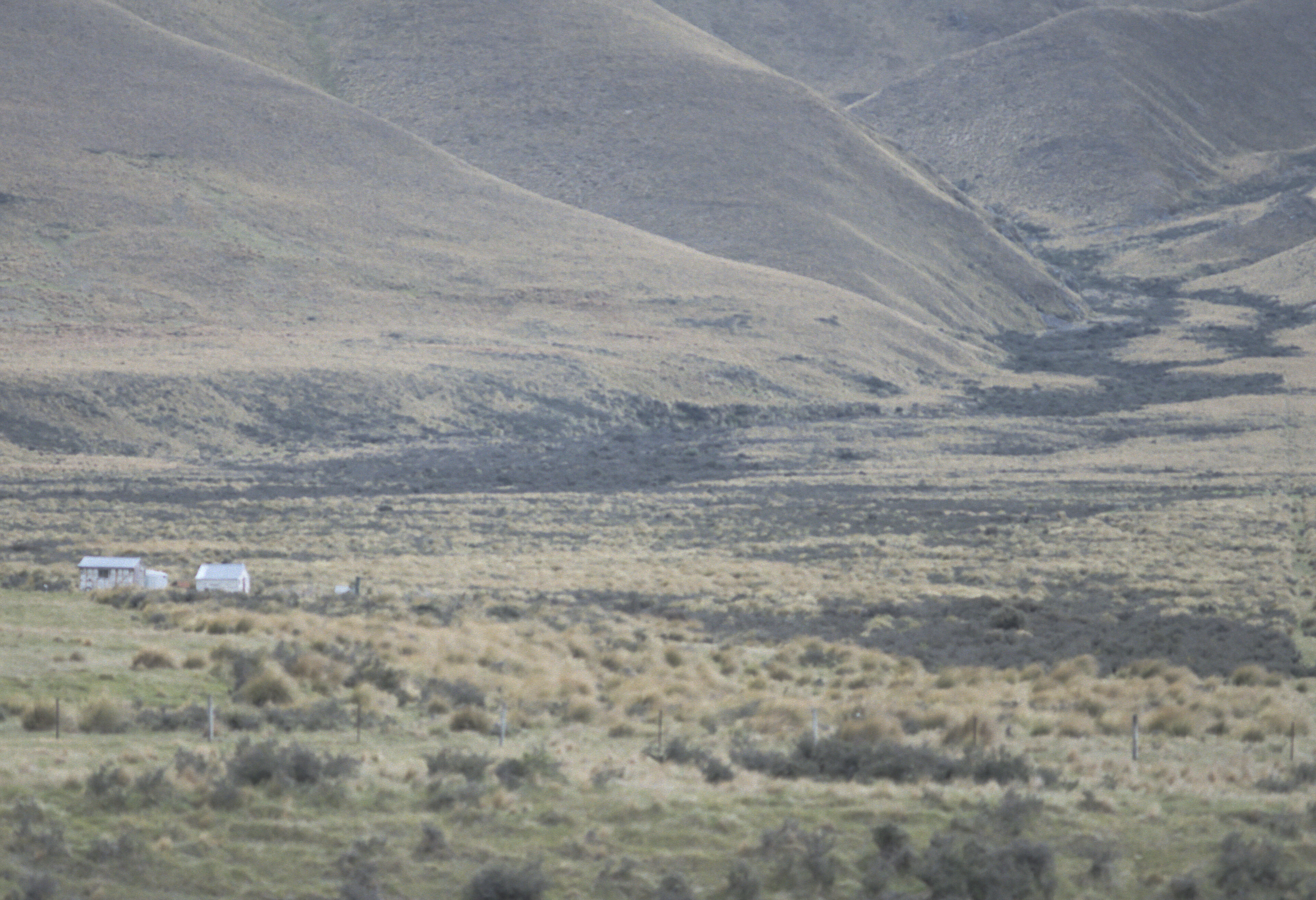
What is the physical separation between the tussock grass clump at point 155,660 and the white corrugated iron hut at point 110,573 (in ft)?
26.6

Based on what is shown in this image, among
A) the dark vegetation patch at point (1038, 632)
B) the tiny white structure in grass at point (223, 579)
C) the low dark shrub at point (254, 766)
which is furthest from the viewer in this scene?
the tiny white structure in grass at point (223, 579)

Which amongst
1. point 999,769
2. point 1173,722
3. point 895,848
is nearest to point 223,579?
point 999,769

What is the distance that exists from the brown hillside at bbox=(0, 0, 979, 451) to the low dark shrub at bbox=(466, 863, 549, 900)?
1807 inches

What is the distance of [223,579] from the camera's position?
2273cm

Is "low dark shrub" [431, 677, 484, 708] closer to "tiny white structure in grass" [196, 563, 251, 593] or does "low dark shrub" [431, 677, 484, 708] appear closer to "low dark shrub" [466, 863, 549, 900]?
"low dark shrub" [466, 863, 549, 900]

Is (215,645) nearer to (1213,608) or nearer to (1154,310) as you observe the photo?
(1213,608)

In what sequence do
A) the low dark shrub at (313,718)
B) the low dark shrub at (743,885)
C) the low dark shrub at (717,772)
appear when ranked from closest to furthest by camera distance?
the low dark shrub at (743,885) → the low dark shrub at (717,772) → the low dark shrub at (313,718)

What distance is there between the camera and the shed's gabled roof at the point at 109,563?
22828 mm

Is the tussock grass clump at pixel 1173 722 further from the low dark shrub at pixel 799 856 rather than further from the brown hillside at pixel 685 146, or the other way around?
the brown hillside at pixel 685 146

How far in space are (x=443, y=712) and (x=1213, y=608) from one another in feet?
56.0

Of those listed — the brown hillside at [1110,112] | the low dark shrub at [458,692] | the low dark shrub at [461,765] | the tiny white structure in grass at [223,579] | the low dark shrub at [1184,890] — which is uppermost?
the brown hillside at [1110,112]

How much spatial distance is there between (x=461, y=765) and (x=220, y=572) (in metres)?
12.7

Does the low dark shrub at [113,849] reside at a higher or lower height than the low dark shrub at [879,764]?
lower

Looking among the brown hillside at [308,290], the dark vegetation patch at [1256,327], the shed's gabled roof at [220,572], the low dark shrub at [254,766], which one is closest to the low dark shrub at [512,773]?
the low dark shrub at [254,766]
